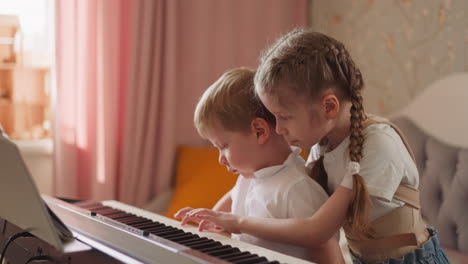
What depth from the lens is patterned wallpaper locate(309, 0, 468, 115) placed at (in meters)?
2.94

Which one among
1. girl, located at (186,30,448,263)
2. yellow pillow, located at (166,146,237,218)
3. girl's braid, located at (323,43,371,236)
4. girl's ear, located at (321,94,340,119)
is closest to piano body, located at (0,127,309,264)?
girl, located at (186,30,448,263)

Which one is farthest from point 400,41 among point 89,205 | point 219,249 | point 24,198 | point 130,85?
point 24,198

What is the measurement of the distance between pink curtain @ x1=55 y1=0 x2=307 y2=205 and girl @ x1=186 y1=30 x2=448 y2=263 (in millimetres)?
2040

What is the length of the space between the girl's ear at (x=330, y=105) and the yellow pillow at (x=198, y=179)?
190 cm

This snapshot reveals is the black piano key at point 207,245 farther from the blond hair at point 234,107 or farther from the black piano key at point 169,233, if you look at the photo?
the blond hair at point 234,107

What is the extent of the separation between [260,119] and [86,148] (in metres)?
2.04

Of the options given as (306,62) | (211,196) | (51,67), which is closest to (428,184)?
(211,196)

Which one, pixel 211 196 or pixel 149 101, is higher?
pixel 149 101

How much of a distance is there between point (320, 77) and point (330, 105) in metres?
0.07

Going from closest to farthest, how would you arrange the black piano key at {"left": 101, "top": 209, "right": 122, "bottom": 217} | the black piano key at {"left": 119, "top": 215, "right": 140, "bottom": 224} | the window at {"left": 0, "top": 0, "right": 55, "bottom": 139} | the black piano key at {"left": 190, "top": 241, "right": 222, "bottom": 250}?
the black piano key at {"left": 190, "top": 241, "right": 222, "bottom": 250}
the black piano key at {"left": 119, "top": 215, "right": 140, "bottom": 224}
the black piano key at {"left": 101, "top": 209, "right": 122, "bottom": 217}
the window at {"left": 0, "top": 0, "right": 55, "bottom": 139}

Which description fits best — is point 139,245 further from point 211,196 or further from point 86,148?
point 86,148

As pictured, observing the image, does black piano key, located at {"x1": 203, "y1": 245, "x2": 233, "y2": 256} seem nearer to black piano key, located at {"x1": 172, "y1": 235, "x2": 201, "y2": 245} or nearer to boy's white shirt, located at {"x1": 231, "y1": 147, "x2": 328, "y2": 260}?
black piano key, located at {"x1": 172, "y1": 235, "x2": 201, "y2": 245}

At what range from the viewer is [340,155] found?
1.47 meters

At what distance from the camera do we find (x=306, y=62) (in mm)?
1370
